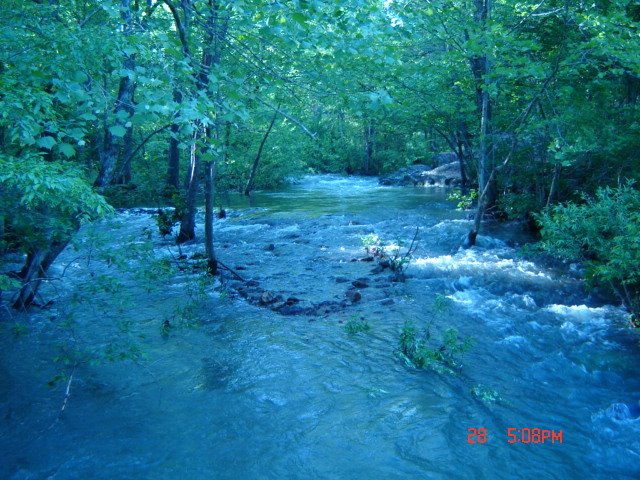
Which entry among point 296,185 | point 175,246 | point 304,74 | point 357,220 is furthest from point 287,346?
point 296,185

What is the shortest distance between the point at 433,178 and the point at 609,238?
23.9 metres

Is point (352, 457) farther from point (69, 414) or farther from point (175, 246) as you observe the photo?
point (175, 246)

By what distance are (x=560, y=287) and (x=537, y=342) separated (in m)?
3.17

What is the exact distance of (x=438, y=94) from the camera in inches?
492

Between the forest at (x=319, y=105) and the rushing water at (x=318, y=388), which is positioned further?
the rushing water at (x=318, y=388)

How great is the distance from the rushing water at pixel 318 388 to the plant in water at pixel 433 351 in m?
0.16

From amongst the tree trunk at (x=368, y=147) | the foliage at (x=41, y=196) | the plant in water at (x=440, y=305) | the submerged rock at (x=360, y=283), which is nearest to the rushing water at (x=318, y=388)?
the plant in water at (x=440, y=305)

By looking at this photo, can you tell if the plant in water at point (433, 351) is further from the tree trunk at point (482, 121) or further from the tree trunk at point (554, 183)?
the tree trunk at point (554, 183)

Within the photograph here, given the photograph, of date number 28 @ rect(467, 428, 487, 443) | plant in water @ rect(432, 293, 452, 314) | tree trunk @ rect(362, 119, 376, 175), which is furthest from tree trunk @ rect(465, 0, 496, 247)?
tree trunk @ rect(362, 119, 376, 175)

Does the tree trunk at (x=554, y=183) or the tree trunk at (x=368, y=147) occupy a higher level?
the tree trunk at (x=368, y=147)

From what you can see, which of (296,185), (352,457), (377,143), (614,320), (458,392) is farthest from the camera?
(377,143)

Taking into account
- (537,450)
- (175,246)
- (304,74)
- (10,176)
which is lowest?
(537,450)

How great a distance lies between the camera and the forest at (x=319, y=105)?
13.0 ft

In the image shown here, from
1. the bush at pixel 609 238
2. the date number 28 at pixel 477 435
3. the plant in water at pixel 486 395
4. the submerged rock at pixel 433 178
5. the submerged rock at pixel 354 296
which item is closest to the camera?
the date number 28 at pixel 477 435
